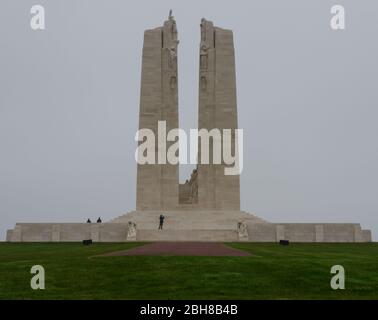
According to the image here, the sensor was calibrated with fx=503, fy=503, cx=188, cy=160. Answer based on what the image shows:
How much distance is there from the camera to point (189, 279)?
39.2 ft

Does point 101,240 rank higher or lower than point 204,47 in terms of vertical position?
lower

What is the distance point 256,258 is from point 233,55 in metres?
33.9

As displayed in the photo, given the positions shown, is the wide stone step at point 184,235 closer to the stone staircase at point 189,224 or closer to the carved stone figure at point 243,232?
the stone staircase at point 189,224

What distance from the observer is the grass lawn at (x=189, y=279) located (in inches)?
414

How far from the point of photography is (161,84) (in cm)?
4669

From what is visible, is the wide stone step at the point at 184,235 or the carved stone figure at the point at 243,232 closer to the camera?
the wide stone step at the point at 184,235

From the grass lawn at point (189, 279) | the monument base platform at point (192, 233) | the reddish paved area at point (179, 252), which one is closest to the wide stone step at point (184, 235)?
the monument base platform at point (192, 233)

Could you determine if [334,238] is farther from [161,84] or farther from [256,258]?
[161,84]

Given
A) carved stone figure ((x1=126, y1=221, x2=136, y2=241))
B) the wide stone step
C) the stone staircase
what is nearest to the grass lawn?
carved stone figure ((x1=126, y1=221, x2=136, y2=241))

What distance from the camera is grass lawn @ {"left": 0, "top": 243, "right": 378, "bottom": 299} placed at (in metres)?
10.5

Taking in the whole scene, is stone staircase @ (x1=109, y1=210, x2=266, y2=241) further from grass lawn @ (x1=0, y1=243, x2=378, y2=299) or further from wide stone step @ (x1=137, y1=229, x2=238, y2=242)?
grass lawn @ (x1=0, y1=243, x2=378, y2=299)

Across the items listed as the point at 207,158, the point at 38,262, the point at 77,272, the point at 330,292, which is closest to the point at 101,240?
the point at 207,158

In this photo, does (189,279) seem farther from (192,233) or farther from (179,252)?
(192,233)
